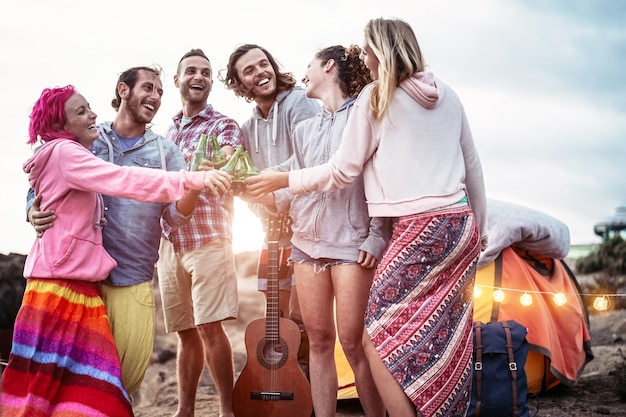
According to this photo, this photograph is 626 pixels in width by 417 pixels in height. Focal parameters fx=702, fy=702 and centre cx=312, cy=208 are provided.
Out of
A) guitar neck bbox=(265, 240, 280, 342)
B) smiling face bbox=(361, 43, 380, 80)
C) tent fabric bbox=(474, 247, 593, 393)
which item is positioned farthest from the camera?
tent fabric bbox=(474, 247, 593, 393)

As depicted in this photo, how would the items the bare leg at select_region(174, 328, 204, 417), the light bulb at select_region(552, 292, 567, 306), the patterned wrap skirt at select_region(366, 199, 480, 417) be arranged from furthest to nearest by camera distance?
the light bulb at select_region(552, 292, 567, 306) < the bare leg at select_region(174, 328, 204, 417) < the patterned wrap skirt at select_region(366, 199, 480, 417)

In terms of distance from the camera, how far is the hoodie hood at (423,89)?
288 cm

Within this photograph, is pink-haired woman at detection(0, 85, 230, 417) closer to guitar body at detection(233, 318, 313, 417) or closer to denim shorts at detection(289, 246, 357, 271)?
denim shorts at detection(289, 246, 357, 271)

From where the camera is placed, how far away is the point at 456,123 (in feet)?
9.75

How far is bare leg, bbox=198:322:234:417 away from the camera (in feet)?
14.3

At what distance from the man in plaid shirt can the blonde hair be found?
1472mm

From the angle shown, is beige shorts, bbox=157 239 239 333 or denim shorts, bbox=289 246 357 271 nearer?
denim shorts, bbox=289 246 357 271

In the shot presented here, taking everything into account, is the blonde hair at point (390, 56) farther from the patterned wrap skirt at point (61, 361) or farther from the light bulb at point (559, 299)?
the light bulb at point (559, 299)

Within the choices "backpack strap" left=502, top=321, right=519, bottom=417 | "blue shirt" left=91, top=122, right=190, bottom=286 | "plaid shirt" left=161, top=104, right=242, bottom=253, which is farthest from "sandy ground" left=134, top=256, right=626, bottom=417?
"blue shirt" left=91, top=122, right=190, bottom=286

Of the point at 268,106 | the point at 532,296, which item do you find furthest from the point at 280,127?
the point at 532,296

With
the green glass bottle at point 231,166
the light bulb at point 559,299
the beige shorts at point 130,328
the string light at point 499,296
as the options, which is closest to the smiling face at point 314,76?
the green glass bottle at point 231,166

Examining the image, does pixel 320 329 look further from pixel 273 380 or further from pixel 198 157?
pixel 198 157

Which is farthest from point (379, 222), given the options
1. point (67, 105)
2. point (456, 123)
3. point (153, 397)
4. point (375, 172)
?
point (153, 397)

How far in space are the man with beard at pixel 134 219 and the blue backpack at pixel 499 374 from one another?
2.07 m
